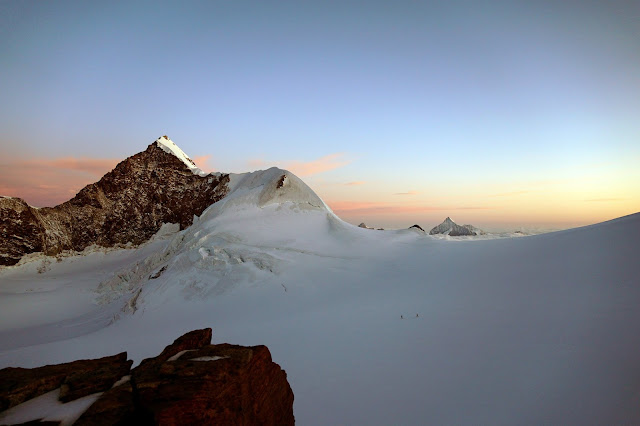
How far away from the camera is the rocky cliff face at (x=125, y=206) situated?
34781mm

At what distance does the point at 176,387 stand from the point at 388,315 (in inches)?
389

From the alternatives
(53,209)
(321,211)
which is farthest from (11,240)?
(321,211)

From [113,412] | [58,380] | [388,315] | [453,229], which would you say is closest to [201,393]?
[113,412]

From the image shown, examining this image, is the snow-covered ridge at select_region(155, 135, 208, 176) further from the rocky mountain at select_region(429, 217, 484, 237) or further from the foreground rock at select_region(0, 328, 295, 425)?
the foreground rock at select_region(0, 328, 295, 425)

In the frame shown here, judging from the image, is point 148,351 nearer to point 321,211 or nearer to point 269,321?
point 269,321

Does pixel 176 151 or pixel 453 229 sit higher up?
pixel 176 151

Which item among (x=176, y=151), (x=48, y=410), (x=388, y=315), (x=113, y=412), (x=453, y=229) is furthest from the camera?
(x=453, y=229)

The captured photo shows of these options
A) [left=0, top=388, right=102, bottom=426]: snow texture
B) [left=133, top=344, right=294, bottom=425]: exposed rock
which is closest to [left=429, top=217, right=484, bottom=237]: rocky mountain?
[left=133, top=344, right=294, bottom=425]: exposed rock

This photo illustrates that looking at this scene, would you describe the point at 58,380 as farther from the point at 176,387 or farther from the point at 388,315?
the point at 388,315

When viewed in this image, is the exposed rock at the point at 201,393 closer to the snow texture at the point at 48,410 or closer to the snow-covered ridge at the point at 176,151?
the snow texture at the point at 48,410

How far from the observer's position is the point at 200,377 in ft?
15.1

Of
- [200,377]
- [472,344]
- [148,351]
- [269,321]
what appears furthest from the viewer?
[269,321]

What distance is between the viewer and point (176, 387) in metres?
4.42

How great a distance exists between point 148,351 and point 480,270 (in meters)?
15.2
